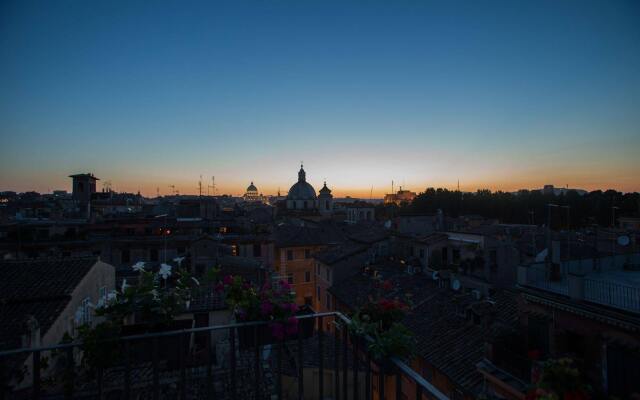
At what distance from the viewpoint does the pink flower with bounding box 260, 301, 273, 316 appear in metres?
3.12

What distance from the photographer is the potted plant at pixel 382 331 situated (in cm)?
255

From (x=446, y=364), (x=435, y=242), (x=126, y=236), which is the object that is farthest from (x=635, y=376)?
(x=126, y=236)

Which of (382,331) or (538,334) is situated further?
(538,334)

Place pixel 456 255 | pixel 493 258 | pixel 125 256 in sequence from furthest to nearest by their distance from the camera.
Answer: pixel 125 256 → pixel 456 255 → pixel 493 258

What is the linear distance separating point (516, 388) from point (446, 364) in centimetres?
244

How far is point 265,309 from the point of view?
10.2 ft

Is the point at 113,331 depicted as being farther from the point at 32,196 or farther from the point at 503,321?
the point at 32,196

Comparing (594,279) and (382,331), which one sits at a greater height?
(382,331)

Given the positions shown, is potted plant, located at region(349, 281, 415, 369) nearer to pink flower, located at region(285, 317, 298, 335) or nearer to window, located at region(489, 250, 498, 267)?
pink flower, located at region(285, 317, 298, 335)

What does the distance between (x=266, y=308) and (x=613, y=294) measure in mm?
8684

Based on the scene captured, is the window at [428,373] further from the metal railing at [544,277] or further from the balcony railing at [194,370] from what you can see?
the balcony railing at [194,370]

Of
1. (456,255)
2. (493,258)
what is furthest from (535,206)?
(493,258)

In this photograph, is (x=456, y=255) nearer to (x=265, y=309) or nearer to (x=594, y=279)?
(x=594, y=279)

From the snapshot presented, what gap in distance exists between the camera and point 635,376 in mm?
6770
